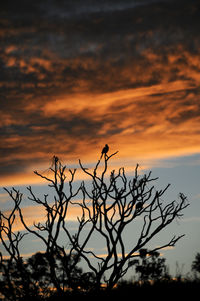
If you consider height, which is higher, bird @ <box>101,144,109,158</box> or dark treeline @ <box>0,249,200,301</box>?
bird @ <box>101,144,109,158</box>

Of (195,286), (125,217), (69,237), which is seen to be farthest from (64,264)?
(195,286)

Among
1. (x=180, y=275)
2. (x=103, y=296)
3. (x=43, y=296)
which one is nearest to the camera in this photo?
(x=103, y=296)

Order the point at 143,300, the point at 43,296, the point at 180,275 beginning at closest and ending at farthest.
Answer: the point at 143,300
the point at 43,296
the point at 180,275

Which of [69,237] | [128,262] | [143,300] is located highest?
[69,237]

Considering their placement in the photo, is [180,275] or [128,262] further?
[180,275]

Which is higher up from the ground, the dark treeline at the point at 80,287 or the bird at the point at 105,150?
the bird at the point at 105,150

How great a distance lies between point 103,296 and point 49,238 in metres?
1.73

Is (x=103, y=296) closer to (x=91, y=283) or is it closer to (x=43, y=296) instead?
(x=91, y=283)

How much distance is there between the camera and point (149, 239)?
327 inches

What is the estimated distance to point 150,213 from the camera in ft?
28.3

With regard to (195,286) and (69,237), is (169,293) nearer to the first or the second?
(195,286)

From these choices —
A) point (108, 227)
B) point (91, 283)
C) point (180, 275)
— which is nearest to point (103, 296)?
point (91, 283)

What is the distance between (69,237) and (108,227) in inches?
36.8

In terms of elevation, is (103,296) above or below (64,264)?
below
